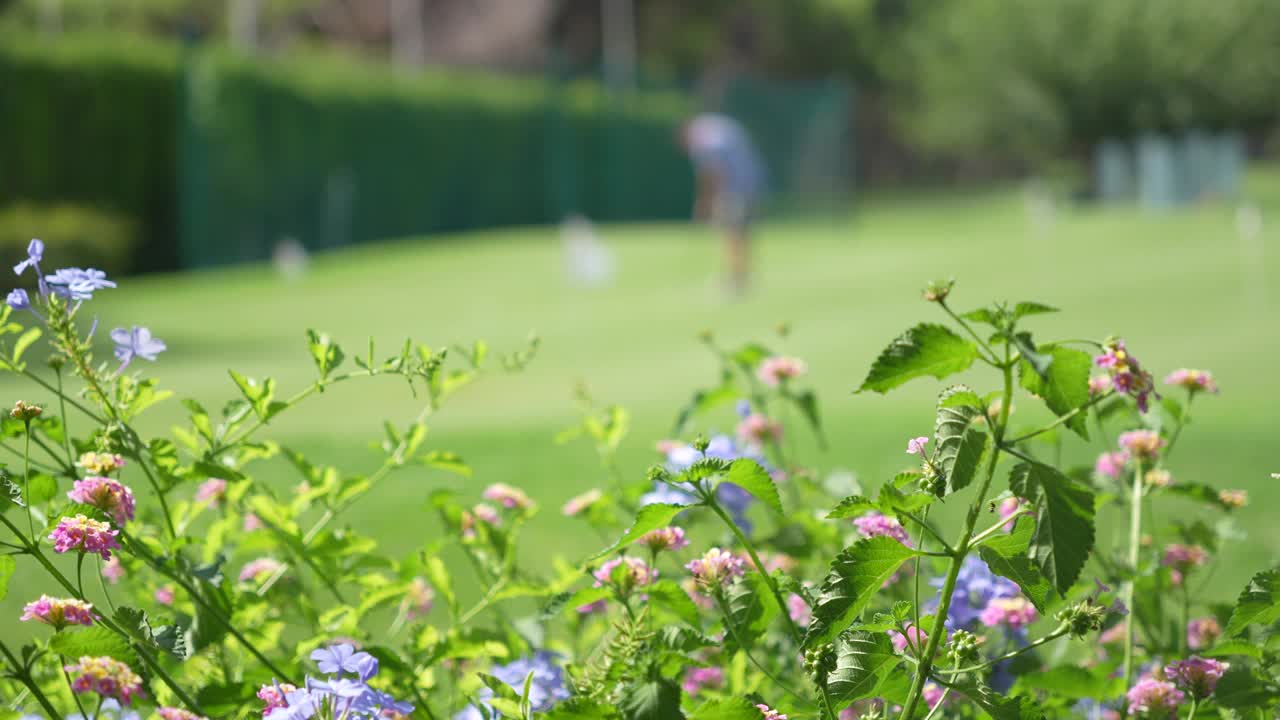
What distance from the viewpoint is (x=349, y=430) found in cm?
650

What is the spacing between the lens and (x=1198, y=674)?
1525 millimetres

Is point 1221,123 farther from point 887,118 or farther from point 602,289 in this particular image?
point 602,289

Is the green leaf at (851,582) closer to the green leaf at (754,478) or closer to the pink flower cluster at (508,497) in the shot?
the green leaf at (754,478)

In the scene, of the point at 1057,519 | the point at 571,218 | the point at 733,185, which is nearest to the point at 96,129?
the point at 733,185

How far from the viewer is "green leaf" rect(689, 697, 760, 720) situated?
4.51 ft

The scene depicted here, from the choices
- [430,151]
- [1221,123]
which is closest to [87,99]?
[430,151]

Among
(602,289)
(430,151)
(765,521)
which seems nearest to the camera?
(765,521)

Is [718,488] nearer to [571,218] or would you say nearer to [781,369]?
[781,369]

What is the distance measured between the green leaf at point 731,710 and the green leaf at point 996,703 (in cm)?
19

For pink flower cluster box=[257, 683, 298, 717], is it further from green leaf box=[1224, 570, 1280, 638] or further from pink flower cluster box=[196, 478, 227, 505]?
green leaf box=[1224, 570, 1280, 638]

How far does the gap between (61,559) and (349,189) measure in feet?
66.9

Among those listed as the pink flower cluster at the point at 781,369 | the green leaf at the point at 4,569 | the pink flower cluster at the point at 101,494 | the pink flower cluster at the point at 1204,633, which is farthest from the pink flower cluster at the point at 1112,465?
the green leaf at the point at 4,569

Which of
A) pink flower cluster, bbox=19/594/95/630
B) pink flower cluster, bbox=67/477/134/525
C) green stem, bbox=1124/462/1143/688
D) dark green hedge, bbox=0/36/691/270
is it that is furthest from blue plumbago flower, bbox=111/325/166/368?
dark green hedge, bbox=0/36/691/270

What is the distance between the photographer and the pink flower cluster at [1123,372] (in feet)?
4.08
